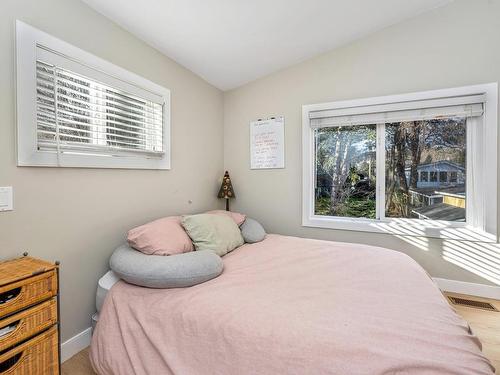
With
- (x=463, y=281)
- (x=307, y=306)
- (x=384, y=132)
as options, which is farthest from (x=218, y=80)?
(x=463, y=281)

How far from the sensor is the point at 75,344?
66.2 inches

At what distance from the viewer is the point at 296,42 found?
2539mm

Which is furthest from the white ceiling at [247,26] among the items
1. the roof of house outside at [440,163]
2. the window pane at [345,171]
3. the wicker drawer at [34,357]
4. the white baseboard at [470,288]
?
the white baseboard at [470,288]

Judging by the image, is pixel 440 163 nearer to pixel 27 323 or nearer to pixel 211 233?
pixel 211 233

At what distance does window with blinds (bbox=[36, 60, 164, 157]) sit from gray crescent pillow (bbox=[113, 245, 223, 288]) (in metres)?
0.82

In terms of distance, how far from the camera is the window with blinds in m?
1.52

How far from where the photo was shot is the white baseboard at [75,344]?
5.29 feet

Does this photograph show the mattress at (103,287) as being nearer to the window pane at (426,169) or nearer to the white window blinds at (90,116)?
the white window blinds at (90,116)

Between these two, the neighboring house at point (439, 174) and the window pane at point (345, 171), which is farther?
the window pane at point (345, 171)

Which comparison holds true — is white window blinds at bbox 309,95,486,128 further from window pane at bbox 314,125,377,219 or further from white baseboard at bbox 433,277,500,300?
white baseboard at bbox 433,277,500,300

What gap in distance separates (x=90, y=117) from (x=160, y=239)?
3.19ft

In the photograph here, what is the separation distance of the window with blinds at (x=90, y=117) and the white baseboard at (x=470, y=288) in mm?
3003

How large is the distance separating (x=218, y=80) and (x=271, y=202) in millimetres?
1588

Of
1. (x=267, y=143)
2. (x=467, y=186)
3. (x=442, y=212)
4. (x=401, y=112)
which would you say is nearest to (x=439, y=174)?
(x=467, y=186)
